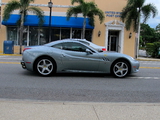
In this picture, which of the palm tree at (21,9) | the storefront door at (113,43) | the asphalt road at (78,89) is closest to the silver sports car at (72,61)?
the asphalt road at (78,89)

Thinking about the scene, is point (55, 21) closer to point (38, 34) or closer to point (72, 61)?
point (38, 34)

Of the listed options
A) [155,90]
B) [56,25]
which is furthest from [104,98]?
[56,25]

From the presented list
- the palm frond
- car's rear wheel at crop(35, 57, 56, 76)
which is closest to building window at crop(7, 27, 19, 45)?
the palm frond

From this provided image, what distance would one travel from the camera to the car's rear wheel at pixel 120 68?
722cm

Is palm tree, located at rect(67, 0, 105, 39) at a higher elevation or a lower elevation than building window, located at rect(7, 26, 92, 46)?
higher

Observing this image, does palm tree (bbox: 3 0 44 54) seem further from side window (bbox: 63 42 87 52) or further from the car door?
the car door

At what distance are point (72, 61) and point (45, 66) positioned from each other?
1.07 metres

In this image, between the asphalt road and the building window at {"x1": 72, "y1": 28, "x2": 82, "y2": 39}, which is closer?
the asphalt road

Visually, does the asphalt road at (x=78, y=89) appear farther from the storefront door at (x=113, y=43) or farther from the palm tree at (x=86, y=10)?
the storefront door at (x=113, y=43)

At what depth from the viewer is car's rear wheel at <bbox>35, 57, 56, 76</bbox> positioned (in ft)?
23.2
